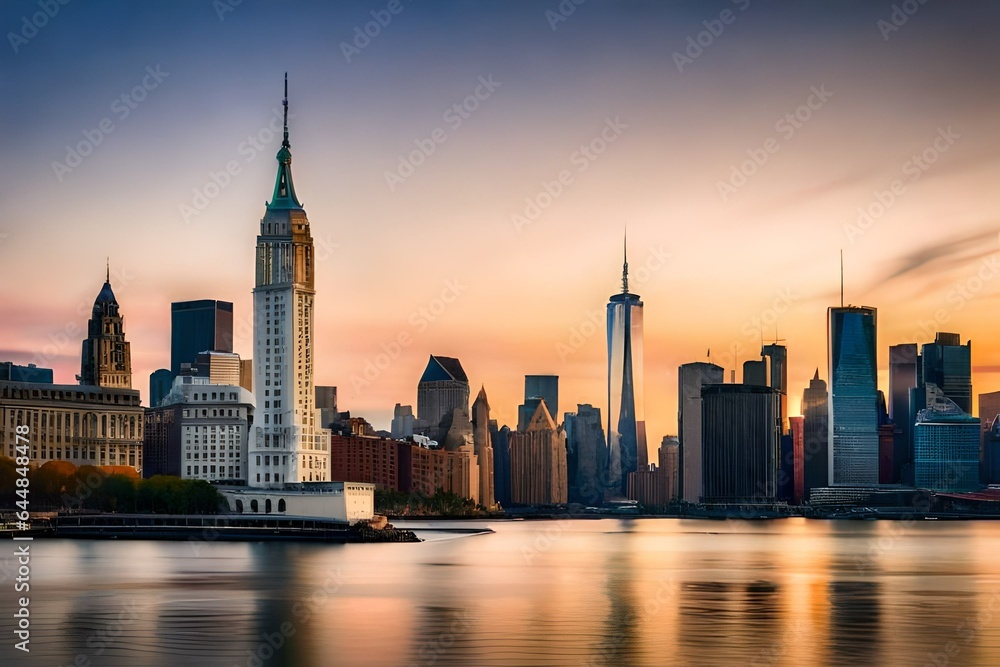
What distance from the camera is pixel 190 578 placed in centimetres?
10488

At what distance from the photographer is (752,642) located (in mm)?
67500

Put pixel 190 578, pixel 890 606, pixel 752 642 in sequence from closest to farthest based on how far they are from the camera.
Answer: pixel 752 642 → pixel 890 606 → pixel 190 578

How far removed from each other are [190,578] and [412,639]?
40.4 m

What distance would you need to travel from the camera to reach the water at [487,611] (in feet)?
208

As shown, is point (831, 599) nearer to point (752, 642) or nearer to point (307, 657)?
point (752, 642)

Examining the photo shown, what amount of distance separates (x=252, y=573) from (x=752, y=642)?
181 ft

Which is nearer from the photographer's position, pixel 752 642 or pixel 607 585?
pixel 752 642

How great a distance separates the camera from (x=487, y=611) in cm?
8250

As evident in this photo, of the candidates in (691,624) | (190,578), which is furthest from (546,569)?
(691,624)

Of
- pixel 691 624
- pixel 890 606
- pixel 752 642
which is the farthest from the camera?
pixel 890 606

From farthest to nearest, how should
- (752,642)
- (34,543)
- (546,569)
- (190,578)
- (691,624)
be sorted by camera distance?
(34,543) < (546,569) < (190,578) < (691,624) < (752,642)

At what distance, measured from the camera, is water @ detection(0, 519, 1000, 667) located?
2491 inches

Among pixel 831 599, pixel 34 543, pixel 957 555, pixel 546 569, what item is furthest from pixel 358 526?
pixel 831 599

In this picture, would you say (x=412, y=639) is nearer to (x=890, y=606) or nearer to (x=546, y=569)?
(x=890, y=606)
